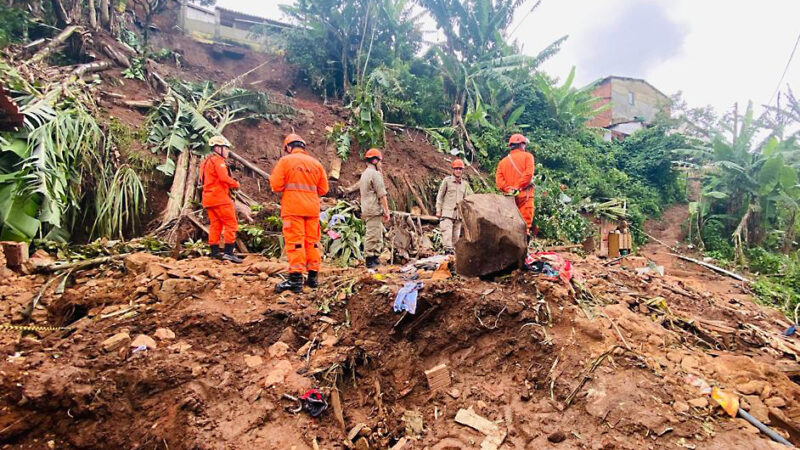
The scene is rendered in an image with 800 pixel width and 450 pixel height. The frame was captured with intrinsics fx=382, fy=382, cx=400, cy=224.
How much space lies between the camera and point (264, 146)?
8.19 meters

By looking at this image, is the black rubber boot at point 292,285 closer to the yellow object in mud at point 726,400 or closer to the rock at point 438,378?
the rock at point 438,378

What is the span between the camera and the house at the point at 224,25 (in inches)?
→ 519

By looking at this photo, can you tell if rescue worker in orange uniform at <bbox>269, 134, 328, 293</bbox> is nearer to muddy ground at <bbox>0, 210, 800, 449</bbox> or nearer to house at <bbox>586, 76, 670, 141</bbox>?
muddy ground at <bbox>0, 210, 800, 449</bbox>

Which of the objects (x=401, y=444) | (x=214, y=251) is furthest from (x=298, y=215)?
(x=401, y=444)

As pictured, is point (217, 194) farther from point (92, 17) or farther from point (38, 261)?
point (92, 17)

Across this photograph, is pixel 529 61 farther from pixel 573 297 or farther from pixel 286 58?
pixel 573 297

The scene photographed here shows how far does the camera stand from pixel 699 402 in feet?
7.96

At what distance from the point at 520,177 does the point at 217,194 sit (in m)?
3.88

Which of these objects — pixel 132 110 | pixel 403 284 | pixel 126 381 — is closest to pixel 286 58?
pixel 132 110

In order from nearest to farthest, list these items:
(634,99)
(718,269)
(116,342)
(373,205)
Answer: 1. (116,342)
2. (373,205)
3. (718,269)
4. (634,99)

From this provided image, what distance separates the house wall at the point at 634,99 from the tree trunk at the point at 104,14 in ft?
76.0

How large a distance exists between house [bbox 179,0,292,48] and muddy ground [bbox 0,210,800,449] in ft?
37.8

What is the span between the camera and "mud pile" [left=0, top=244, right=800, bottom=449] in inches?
92.0

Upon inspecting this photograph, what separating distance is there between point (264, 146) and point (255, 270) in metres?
4.59
